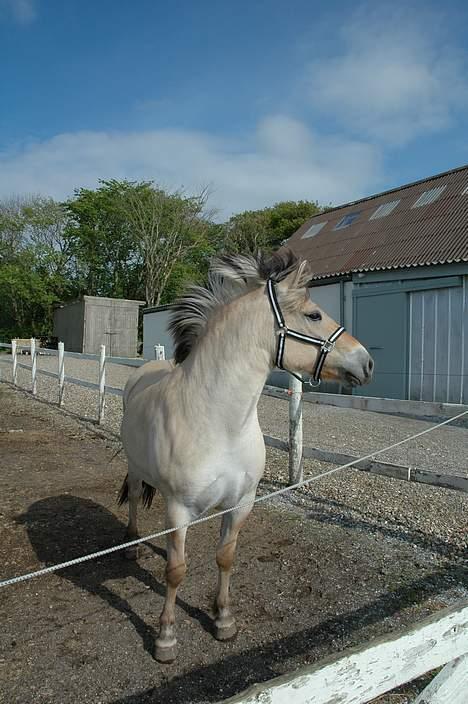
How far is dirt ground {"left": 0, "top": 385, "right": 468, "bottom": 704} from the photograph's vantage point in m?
2.40

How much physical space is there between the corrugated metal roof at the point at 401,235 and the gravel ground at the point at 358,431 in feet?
11.4

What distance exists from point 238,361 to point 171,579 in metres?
1.16

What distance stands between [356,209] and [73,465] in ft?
49.3

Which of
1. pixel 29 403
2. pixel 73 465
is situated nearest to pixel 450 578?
pixel 73 465

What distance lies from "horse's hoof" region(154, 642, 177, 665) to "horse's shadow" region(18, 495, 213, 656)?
92 millimetres

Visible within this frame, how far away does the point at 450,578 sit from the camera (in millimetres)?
3338

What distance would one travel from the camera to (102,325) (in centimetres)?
2575

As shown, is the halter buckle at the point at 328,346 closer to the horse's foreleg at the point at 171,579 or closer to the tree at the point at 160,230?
the horse's foreleg at the point at 171,579

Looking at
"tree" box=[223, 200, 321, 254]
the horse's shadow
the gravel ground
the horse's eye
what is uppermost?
"tree" box=[223, 200, 321, 254]

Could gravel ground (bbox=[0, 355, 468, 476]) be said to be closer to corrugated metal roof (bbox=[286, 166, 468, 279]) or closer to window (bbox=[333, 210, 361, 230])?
corrugated metal roof (bbox=[286, 166, 468, 279])

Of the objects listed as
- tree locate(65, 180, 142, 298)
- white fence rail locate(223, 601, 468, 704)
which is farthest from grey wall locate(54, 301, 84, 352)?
white fence rail locate(223, 601, 468, 704)

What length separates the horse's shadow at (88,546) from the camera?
3006mm

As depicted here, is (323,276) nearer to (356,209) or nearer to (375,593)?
(356,209)

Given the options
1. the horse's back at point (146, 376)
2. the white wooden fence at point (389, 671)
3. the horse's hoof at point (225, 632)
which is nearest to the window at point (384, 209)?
the horse's back at point (146, 376)
